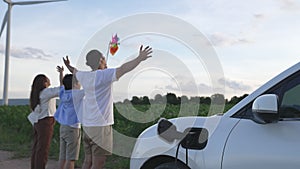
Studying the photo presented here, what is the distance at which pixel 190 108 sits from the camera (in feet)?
17.8

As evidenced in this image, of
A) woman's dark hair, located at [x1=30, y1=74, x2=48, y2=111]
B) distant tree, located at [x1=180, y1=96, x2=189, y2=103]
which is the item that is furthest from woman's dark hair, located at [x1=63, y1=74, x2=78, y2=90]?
distant tree, located at [x1=180, y1=96, x2=189, y2=103]

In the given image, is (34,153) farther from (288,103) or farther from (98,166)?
(288,103)

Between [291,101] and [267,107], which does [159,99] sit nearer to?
[291,101]

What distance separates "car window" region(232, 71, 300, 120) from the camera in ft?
12.3

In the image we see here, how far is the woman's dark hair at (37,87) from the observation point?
6.59 m

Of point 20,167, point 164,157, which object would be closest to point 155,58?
point 164,157

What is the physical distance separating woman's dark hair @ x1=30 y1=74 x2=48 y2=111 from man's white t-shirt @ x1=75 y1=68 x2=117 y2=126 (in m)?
1.57

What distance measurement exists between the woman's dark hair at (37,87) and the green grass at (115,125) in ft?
3.62

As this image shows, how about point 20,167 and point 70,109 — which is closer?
point 70,109

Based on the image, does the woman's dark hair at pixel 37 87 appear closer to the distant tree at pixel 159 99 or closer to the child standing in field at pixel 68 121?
the child standing in field at pixel 68 121

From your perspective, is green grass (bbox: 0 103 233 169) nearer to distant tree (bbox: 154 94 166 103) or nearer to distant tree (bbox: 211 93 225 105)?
distant tree (bbox: 154 94 166 103)

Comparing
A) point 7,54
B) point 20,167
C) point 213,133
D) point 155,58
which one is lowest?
point 20,167

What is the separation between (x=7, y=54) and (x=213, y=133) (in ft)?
65.3

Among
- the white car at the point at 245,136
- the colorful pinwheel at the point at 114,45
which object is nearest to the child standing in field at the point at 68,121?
the colorful pinwheel at the point at 114,45
